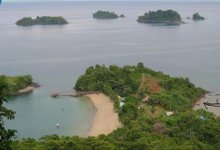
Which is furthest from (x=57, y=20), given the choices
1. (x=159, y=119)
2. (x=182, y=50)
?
(x=159, y=119)

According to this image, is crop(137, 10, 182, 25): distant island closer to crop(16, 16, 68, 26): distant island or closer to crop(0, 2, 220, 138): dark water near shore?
crop(0, 2, 220, 138): dark water near shore

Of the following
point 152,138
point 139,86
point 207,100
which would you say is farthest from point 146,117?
point 207,100

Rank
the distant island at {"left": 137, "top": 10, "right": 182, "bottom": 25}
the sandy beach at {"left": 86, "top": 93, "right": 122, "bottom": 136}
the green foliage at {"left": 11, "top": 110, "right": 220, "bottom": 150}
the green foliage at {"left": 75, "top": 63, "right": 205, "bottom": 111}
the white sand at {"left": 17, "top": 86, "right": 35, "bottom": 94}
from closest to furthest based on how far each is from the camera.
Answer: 1. the green foliage at {"left": 11, "top": 110, "right": 220, "bottom": 150}
2. the sandy beach at {"left": 86, "top": 93, "right": 122, "bottom": 136}
3. the green foliage at {"left": 75, "top": 63, "right": 205, "bottom": 111}
4. the white sand at {"left": 17, "top": 86, "right": 35, "bottom": 94}
5. the distant island at {"left": 137, "top": 10, "right": 182, "bottom": 25}

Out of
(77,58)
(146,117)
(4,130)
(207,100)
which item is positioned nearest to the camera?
(4,130)

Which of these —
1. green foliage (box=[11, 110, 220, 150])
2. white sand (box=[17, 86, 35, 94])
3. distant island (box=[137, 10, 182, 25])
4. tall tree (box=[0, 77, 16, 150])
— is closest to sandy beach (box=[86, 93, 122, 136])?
green foliage (box=[11, 110, 220, 150])

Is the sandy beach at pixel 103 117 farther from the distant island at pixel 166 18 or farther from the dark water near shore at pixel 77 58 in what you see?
the distant island at pixel 166 18

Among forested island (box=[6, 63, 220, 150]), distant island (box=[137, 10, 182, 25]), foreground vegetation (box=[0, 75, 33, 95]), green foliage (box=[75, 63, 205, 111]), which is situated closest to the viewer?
forested island (box=[6, 63, 220, 150])

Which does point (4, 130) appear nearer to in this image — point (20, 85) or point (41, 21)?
point (20, 85)
